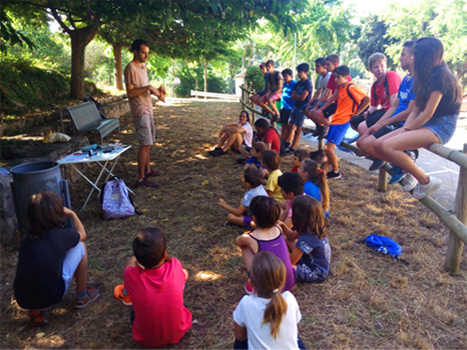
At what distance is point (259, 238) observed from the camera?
270 centimetres

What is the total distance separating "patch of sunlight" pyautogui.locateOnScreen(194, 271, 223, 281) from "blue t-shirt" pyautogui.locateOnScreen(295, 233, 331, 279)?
0.75 meters

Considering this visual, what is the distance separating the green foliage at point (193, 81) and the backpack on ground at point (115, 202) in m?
29.8

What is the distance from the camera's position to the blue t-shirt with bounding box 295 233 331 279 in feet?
9.41

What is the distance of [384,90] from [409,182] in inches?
61.7

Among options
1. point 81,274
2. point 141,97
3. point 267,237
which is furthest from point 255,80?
point 81,274

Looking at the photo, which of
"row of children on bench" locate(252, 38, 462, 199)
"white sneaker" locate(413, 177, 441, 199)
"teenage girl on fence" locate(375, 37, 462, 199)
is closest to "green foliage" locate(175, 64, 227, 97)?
"row of children on bench" locate(252, 38, 462, 199)

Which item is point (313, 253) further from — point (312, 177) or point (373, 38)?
point (373, 38)

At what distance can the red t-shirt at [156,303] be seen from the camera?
2.22m

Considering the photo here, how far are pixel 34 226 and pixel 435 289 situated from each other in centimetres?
322

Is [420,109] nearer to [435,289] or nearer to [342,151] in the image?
[435,289]

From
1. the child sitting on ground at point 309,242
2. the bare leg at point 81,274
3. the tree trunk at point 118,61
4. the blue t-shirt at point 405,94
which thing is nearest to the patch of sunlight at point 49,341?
the bare leg at point 81,274

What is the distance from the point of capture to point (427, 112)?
3018 millimetres

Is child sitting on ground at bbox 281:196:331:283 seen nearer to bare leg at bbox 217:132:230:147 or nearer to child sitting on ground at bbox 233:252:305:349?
child sitting on ground at bbox 233:252:305:349

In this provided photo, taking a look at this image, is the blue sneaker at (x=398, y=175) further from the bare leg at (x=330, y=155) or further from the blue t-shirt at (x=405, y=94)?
the bare leg at (x=330, y=155)
